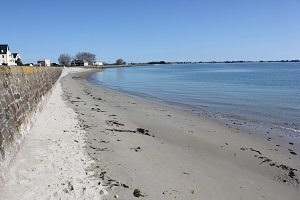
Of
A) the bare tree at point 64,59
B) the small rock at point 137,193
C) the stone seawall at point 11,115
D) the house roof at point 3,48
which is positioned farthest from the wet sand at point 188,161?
the bare tree at point 64,59

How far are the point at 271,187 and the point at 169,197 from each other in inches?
97.3

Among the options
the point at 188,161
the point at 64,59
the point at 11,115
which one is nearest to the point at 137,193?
the point at 188,161

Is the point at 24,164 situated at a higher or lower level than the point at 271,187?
higher

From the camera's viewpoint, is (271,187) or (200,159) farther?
(200,159)

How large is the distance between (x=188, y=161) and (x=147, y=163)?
3.81 ft

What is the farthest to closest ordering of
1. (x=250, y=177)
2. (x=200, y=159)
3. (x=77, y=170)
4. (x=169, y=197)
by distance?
(x=200, y=159) → (x=250, y=177) → (x=77, y=170) → (x=169, y=197)

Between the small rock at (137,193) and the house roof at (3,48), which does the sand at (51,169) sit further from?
the house roof at (3,48)

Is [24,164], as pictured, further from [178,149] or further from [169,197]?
[178,149]

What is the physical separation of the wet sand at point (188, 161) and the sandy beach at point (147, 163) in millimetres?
19

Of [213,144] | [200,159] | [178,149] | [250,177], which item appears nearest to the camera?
[250,177]

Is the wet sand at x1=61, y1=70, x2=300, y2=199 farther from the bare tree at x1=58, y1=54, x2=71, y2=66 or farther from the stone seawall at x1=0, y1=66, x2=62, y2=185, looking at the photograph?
the bare tree at x1=58, y1=54, x2=71, y2=66

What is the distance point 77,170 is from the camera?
7309mm

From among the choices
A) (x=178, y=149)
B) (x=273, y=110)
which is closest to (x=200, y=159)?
(x=178, y=149)

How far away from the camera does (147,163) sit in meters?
A: 8.34
